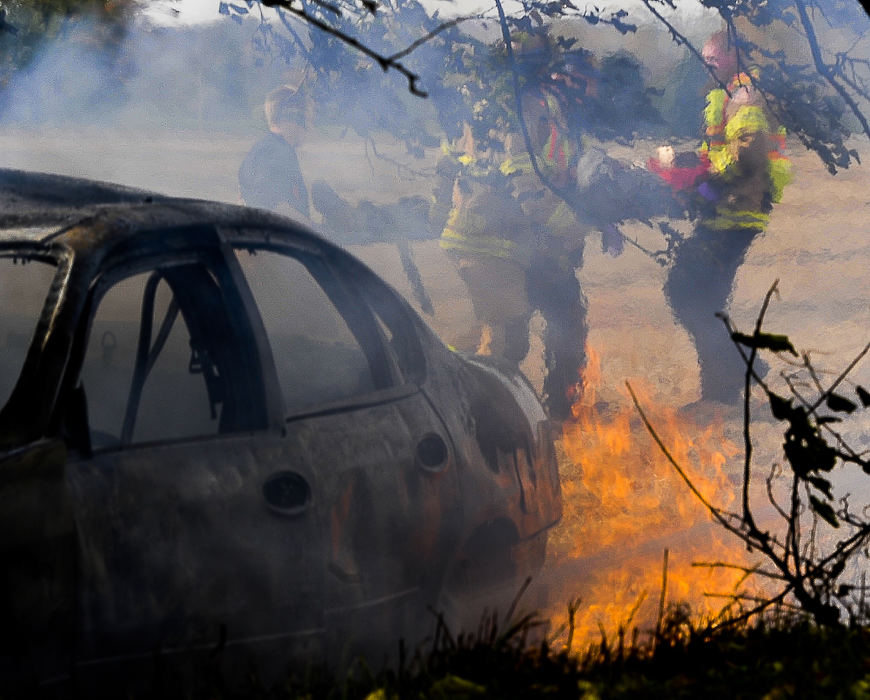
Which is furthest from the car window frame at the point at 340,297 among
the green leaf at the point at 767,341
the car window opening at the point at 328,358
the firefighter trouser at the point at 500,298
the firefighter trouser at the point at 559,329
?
the firefighter trouser at the point at 559,329

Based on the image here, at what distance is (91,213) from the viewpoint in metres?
2.87

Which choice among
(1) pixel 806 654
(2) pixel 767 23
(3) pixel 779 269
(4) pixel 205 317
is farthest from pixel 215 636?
(3) pixel 779 269

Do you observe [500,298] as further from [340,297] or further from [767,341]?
[767,341]

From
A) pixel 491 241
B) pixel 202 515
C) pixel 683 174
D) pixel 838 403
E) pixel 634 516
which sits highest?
pixel 683 174

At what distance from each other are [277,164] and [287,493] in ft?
26.2

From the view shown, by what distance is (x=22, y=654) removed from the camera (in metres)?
2.29

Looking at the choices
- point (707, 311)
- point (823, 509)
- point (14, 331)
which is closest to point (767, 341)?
point (823, 509)

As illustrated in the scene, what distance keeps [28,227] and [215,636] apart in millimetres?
1200

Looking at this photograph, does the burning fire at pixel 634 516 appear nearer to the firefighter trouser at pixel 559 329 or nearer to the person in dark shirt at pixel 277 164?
the firefighter trouser at pixel 559 329

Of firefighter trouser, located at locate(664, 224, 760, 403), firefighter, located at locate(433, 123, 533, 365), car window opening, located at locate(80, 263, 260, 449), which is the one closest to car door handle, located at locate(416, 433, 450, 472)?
car window opening, located at locate(80, 263, 260, 449)

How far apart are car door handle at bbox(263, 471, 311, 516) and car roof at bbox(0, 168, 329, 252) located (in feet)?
2.51

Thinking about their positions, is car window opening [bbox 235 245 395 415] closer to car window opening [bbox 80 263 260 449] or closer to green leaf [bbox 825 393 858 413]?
car window opening [bbox 80 263 260 449]

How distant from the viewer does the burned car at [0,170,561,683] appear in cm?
243

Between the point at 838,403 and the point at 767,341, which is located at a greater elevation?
the point at 767,341
